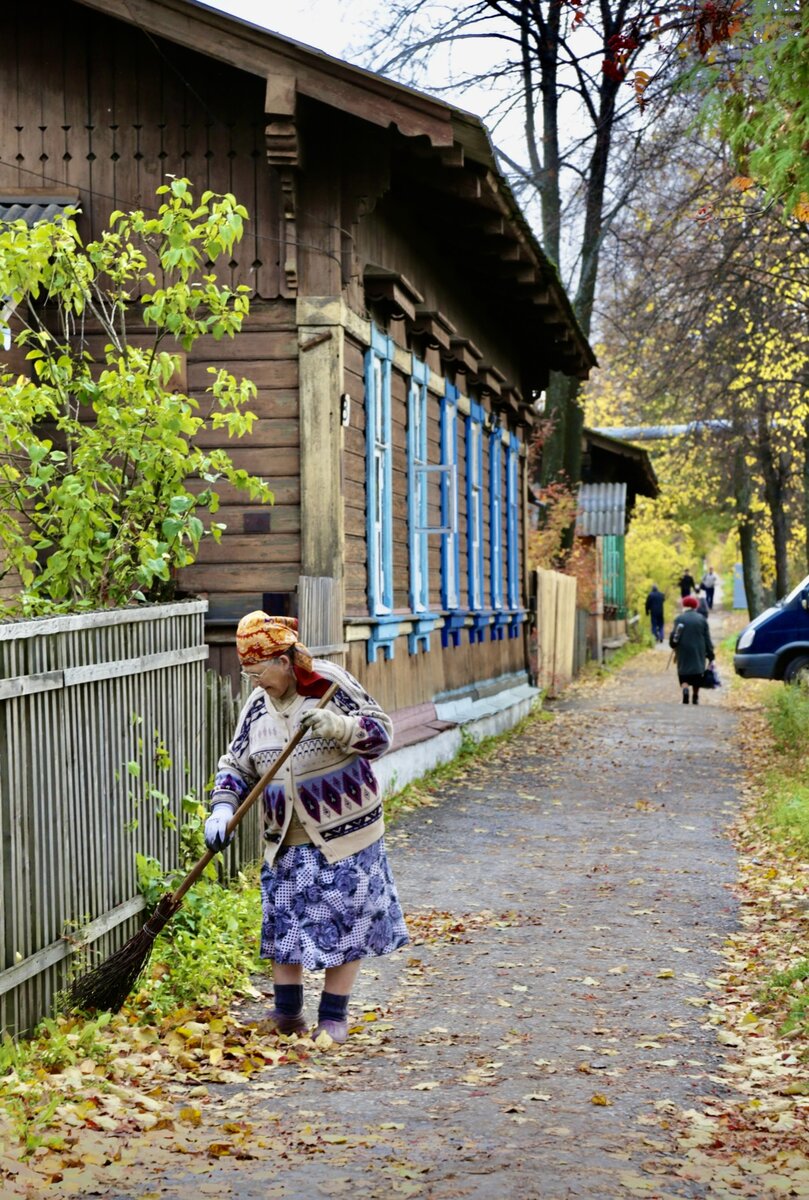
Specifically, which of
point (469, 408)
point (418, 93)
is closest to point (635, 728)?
point (469, 408)

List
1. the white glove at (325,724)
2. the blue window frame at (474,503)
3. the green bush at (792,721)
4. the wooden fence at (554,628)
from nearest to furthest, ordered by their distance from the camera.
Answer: the white glove at (325,724), the green bush at (792,721), the blue window frame at (474,503), the wooden fence at (554,628)

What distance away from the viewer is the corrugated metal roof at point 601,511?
119ft

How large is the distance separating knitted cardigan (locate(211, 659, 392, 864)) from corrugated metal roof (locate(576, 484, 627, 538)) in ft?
97.0

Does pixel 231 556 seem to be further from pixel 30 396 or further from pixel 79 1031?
pixel 79 1031

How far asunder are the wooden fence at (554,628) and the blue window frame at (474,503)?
Result: 18.1ft

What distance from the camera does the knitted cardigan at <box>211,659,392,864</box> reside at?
21.1ft

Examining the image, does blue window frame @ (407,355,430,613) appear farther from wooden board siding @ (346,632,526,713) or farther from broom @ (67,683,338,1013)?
broom @ (67,683,338,1013)

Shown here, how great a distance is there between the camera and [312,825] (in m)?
6.43

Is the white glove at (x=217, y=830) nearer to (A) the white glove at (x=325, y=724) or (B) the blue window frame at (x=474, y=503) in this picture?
(A) the white glove at (x=325, y=724)

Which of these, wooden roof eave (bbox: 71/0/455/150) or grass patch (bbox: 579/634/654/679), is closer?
wooden roof eave (bbox: 71/0/455/150)

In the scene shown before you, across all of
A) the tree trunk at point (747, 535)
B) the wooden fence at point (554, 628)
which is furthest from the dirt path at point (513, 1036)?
the tree trunk at point (747, 535)

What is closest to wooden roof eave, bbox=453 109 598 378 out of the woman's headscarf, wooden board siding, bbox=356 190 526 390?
wooden board siding, bbox=356 190 526 390

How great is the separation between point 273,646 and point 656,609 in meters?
41.5

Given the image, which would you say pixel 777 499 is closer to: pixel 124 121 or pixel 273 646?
pixel 124 121
